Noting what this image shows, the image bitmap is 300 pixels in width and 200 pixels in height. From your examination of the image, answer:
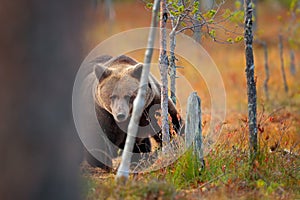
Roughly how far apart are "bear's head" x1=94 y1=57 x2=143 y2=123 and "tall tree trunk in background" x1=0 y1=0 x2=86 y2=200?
11.3 feet

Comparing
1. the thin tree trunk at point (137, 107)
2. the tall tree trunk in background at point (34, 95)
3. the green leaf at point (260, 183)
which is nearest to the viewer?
the tall tree trunk in background at point (34, 95)

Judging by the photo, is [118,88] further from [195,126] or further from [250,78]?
[250,78]

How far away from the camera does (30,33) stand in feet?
11.4

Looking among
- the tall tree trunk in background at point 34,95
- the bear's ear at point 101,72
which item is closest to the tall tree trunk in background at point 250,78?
the bear's ear at point 101,72

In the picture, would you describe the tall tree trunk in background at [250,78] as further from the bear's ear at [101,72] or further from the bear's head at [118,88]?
the bear's ear at [101,72]

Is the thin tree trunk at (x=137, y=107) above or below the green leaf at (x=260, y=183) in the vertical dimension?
above

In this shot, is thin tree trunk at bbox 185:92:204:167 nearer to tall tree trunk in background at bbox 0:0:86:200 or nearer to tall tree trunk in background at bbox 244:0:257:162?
tall tree trunk in background at bbox 244:0:257:162

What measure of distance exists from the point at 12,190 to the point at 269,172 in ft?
11.1

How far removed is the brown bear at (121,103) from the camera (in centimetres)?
735

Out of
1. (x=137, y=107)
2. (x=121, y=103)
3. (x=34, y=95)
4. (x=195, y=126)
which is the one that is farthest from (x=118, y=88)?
(x=34, y=95)

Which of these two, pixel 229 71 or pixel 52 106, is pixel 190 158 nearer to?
pixel 52 106

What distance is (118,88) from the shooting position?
741 centimetres

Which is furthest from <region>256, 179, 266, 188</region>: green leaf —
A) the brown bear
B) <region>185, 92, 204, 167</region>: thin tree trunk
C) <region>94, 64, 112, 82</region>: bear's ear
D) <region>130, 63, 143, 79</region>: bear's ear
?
<region>94, 64, 112, 82</region>: bear's ear

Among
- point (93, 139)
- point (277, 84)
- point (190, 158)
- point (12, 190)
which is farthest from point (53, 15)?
point (277, 84)
